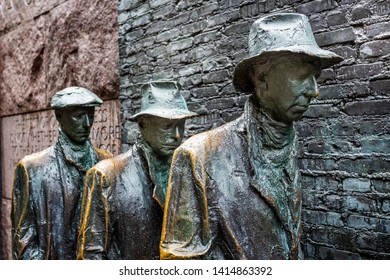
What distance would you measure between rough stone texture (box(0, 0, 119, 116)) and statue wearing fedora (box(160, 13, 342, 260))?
2981 mm

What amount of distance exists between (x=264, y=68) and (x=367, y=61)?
4.14 feet

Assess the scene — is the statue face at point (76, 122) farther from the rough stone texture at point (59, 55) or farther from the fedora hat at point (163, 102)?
the rough stone texture at point (59, 55)

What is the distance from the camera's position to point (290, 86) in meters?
1.77

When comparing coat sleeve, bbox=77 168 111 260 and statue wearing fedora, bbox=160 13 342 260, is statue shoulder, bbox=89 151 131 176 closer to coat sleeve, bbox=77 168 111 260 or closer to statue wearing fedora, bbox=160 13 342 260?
coat sleeve, bbox=77 168 111 260

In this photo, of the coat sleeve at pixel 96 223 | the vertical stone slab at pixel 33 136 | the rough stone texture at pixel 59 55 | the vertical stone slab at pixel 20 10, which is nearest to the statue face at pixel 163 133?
the coat sleeve at pixel 96 223

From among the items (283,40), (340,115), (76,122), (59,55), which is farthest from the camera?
(59,55)

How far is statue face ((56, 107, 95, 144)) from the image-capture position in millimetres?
3109

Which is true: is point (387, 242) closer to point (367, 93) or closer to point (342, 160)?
point (342, 160)

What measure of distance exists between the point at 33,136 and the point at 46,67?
0.82 metres

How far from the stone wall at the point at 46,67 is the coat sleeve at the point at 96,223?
2.14m

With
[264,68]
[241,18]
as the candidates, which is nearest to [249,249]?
[264,68]

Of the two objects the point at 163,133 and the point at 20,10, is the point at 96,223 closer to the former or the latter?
the point at 163,133

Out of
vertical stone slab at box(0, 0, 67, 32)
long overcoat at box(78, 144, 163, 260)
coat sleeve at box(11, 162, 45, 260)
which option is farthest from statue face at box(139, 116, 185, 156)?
vertical stone slab at box(0, 0, 67, 32)

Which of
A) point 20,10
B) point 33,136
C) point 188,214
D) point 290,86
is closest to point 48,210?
point 188,214
